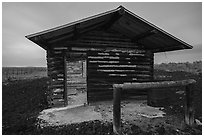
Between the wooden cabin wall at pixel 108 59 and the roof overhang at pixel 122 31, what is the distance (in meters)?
0.38

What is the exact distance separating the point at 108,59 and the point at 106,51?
17.8 inches

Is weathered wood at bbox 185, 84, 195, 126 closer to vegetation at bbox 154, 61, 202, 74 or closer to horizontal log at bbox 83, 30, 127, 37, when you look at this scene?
horizontal log at bbox 83, 30, 127, 37

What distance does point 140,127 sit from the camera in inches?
201

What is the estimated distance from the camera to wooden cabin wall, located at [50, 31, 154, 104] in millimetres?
7895

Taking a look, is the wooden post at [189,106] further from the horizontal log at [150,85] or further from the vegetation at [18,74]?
the vegetation at [18,74]

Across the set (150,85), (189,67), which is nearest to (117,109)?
(150,85)

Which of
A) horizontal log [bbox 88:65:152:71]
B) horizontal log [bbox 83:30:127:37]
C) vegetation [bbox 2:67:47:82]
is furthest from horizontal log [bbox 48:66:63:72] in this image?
vegetation [bbox 2:67:47:82]

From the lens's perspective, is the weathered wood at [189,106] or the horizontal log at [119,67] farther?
the horizontal log at [119,67]

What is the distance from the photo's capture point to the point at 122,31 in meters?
8.15

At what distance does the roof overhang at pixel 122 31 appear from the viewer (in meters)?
6.03

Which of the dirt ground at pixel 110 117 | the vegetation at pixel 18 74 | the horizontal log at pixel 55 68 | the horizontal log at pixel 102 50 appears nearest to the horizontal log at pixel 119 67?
the horizontal log at pixel 102 50

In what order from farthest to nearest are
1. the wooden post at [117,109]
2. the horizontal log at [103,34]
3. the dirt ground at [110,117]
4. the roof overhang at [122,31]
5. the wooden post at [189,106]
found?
the horizontal log at [103,34], the roof overhang at [122,31], the dirt ground at [110,117], the wooden post at [189,106], the wooden post at [117,109]

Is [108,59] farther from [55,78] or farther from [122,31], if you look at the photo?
[55,78]

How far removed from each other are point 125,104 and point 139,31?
154 inches
